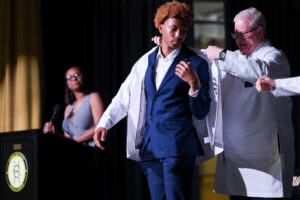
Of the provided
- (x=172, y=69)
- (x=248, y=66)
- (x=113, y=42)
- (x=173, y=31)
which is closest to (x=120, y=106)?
(x=172, y=69)

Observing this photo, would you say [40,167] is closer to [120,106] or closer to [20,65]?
[120,106]

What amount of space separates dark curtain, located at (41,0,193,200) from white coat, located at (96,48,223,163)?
160 cm

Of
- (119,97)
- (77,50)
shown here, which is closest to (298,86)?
(119,97)

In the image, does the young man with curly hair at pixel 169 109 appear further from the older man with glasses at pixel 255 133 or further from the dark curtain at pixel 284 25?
the dark curtain at pixel 284 25

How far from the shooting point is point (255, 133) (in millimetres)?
2451

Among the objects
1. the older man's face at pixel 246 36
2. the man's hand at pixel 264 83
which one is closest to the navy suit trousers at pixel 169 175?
the man's hand at pixel 264 83

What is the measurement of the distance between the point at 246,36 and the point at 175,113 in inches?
26.5

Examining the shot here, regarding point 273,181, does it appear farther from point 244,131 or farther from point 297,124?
point 297,124

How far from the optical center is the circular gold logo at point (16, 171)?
8.66 ft

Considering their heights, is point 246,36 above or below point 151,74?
above

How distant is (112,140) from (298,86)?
2636 millimetres

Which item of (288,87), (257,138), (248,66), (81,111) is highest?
(248,66)

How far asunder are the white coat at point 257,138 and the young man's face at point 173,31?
27 centimetres

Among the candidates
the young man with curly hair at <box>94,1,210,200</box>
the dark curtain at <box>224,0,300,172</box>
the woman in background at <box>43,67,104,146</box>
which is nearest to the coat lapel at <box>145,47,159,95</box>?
the young man with curly hair at <box>94,1,210,200</box>
